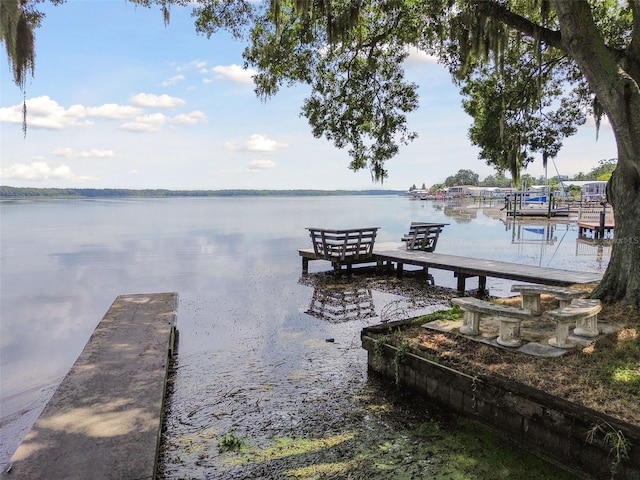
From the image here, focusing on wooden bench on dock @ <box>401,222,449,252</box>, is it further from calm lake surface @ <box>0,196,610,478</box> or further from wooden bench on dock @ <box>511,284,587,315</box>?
wooden bench on dock @ <box>511,284,587,315</box>

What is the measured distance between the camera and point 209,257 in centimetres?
1880

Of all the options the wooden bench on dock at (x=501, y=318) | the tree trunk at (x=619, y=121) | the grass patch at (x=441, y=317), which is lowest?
the grass patch at (x=441, y=317)

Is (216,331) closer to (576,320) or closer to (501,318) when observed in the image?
(501,318)

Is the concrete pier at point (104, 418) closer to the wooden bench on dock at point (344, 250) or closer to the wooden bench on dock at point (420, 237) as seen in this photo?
the wooden bench on dock at point (344, 250)

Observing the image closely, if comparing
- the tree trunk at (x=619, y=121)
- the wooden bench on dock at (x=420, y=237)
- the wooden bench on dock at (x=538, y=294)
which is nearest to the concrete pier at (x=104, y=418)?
the wooden bench on dock at (x=538, y=294)

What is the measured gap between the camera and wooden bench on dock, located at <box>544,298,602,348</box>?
15.5ft

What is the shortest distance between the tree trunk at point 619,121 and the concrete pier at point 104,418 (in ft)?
19.0

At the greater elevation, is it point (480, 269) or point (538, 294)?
point (538, 294)

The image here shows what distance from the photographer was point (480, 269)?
10.6 meters

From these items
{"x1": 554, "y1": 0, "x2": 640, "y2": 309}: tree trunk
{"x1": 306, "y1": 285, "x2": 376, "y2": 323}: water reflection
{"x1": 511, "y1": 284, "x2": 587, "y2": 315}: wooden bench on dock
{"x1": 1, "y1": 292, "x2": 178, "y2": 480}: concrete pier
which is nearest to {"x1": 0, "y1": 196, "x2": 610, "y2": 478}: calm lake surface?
{"x1": 306, "y1": 285, "x2": 376, "y2": 323}: water reflection

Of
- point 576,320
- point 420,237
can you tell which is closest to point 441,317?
point 576,320

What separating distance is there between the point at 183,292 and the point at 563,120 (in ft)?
32.7

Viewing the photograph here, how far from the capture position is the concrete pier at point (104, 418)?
317cm

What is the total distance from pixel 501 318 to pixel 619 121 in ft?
9.54
